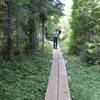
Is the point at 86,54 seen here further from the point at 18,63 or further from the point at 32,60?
the point at 18,63

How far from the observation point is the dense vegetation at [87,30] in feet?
36.6

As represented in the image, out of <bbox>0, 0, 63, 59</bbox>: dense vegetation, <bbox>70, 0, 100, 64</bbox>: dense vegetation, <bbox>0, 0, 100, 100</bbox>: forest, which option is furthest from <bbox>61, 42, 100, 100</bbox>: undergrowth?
<bbox>0, 0, 63, 59</bbox>: dense vegetation

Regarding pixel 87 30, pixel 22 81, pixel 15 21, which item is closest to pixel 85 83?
pixel 22 81

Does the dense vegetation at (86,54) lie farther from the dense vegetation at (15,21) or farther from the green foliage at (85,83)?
the dense vegetation at (15,21)

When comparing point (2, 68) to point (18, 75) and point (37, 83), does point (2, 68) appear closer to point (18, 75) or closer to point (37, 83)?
point (18, 75)

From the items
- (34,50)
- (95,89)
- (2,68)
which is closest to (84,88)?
(95,89)

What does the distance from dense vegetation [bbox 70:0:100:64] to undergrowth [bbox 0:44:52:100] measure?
3028 mm

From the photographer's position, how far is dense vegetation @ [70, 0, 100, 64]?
36.6ft

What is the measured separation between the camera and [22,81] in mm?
7379

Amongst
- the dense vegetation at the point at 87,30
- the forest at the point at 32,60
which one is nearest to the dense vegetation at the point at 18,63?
the forest at the point at 32,60

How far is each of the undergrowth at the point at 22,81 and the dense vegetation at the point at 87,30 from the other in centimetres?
303

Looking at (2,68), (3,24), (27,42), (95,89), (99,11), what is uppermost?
(99,11)

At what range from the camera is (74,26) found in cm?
1487

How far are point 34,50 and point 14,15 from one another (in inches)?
195
